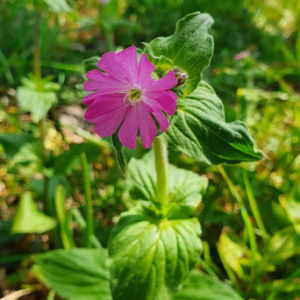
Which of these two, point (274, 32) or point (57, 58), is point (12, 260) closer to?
point (57, 58)

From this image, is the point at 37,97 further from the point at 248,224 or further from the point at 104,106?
the point at 248,224

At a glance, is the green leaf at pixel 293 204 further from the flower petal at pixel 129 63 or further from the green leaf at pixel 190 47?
the flower petal at pixel 129 63

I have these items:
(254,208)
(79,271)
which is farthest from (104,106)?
(254,208)

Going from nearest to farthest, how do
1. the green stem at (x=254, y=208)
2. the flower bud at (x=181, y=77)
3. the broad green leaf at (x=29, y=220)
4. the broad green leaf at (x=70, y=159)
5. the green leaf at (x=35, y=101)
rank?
the flower bud at (x=181, y=77), the green stem at (x=254, y=208), the broad green leaf at (x=29, y=220), the green leaf at (x=35, y=101), the broad green leaf at (x=70, y=159)

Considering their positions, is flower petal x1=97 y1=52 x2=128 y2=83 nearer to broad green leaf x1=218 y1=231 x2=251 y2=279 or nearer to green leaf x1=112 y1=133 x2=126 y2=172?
green leaf x1=112 y1=133 x2=126 y2=172

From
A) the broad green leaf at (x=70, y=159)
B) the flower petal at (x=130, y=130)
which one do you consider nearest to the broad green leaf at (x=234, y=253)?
the broad green leaf at (x=70, y=159)

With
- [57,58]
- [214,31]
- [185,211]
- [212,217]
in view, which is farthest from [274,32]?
[185,211]

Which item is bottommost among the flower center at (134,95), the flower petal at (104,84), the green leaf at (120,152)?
the green leaf at (120,152)

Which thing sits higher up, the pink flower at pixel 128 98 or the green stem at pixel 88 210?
the pink flower at pixel 128 98
